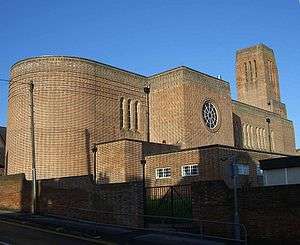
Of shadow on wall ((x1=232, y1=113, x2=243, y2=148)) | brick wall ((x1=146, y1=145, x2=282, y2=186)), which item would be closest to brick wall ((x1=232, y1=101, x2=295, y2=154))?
shadow on wall ((x1=232, y1=113, x2=243, y2=148))

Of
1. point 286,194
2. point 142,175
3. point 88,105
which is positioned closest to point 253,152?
point 142,175

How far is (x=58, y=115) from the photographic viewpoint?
116 feet

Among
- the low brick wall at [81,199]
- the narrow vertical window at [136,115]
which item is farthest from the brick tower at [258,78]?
the low brick wall at [81,199]

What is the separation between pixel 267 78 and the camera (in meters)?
75.5

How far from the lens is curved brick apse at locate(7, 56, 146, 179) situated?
34.8m

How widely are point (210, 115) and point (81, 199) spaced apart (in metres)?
25.0

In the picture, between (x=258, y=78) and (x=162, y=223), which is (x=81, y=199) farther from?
(x=258, y=78)

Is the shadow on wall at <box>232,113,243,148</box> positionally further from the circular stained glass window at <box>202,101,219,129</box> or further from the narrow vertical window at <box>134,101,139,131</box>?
the narrow vertical window at <box>134,101,139,131</box>

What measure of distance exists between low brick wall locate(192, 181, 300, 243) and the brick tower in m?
58.4

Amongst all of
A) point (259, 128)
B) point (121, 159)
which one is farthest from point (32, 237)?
point (259, 128)

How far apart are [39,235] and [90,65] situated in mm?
22808

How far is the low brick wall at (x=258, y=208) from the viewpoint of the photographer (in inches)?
595

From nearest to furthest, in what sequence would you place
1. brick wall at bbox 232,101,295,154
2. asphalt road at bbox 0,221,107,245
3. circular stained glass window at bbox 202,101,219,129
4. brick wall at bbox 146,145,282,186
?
asphalt road at bbox 0,221,107,245, brick wall at bbox 146,145,282,186, circular stained glass window at bbox 202,101,219,129, brick wall at bbox 232,101,295,154

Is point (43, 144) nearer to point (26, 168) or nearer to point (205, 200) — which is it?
point (26, 168)
